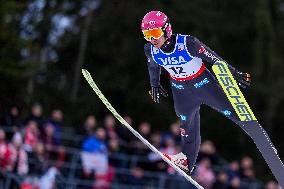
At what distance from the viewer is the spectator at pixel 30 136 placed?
10.2 meters

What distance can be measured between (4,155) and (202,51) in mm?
4331

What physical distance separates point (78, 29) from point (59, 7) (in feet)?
3.09

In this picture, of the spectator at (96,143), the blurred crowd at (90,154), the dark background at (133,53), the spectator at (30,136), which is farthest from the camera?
the dark background at (133,53)

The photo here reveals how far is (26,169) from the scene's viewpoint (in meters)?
10.1

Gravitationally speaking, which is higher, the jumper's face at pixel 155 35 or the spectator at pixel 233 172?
the jumper's face at pixel 155 35

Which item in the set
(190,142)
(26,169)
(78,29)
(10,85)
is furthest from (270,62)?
(190,142)

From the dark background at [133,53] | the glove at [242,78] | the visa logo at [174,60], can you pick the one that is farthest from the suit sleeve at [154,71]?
the dark background at [133,53]

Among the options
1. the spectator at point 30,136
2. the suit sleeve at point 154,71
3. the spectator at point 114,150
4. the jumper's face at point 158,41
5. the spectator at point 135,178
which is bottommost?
the spectator at point 135,178

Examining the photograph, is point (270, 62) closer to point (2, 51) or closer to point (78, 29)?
point (78, 29)

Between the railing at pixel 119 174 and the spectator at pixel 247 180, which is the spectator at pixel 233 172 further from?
the railing at pixel 119 174

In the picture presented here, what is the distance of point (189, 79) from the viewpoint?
6.84 m

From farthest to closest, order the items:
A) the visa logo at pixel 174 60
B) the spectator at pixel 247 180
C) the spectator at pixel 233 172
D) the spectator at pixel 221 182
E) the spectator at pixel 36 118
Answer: the spectator at pixel 247 180, the spectator at pixel 233 172, the spectator at pixel 221 182, the spectator at pixel 36 118, the visa logo at pixel 174 60

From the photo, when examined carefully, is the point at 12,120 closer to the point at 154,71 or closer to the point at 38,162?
the point at 38,162

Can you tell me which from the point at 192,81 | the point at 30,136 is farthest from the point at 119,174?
the point at 192,81
